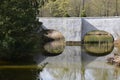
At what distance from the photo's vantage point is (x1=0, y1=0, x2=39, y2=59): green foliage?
73.6ft

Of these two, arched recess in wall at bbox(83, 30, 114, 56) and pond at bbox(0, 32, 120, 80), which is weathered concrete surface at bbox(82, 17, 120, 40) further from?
pond at bbox(0, 32, 120, 80)

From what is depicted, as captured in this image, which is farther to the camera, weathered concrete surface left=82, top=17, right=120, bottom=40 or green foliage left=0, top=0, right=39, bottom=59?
weathered concrete surface left=82, top=17, right=120, bottom=40

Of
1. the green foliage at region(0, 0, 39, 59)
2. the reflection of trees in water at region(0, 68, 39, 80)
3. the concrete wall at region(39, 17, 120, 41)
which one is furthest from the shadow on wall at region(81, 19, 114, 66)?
the reflection of trees in water at region(0, 68, 39, 80)

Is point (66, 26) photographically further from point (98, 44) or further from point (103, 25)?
point (98, 44)

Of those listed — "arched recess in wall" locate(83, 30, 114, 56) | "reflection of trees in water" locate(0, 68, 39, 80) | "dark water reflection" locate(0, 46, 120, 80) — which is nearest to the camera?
"reflection of trees in water" locate(0, 68, 39, 80)

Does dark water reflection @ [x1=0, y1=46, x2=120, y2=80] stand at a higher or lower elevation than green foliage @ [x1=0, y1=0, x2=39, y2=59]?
lower

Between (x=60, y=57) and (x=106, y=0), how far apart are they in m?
26.8

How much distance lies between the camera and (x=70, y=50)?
107ft

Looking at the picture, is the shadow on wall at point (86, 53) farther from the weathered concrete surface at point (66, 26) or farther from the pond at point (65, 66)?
the weathered concrete surface at point (66, 26)

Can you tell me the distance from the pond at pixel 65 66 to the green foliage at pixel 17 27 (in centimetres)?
102

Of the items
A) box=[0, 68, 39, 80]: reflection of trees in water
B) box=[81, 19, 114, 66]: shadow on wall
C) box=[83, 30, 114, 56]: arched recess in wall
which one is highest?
box=[0, 68, 39, 80]: reflection of trees in water

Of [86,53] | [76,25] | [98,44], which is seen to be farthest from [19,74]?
[98,44]

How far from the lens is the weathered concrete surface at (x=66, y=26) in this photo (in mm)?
35844

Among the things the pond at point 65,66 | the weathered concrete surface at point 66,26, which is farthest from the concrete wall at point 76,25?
the pond at point 65,66
